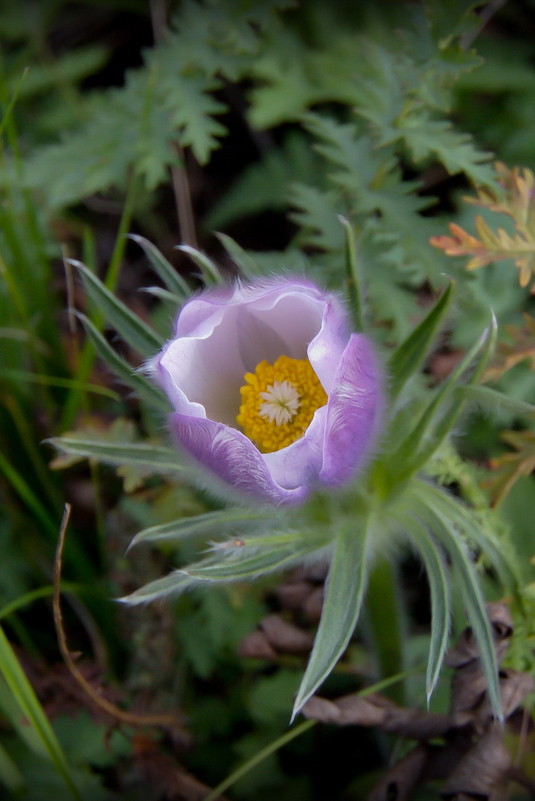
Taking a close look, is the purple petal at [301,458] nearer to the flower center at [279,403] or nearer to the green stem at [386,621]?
the flower center at [279,403]

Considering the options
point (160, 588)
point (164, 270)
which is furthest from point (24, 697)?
point (164, 270)

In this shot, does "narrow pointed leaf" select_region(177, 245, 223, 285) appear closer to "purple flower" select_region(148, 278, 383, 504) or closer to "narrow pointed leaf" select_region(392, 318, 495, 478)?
"purple flower" select_region(148, 278, 383, 504)

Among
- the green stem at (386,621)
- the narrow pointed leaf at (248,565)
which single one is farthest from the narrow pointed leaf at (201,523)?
the green stem at (386,621)

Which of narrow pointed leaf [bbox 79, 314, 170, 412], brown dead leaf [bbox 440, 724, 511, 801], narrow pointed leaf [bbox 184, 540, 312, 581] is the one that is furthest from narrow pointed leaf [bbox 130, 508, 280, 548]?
brown dead leaf [bbox 440, 724, 511, 801]

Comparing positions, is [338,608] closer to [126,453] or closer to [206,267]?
[126,453]

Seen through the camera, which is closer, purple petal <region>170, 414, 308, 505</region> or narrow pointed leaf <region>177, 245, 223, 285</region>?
purple petal <region>170, 414, 308, 505</region>

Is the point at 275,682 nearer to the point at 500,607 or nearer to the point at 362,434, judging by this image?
the point at 500,607
